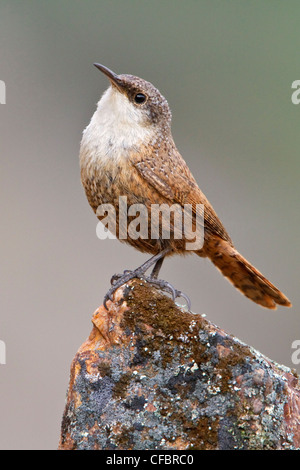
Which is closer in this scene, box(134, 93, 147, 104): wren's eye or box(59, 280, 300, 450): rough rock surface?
box(59, 280, 300, 450): rough rock surface

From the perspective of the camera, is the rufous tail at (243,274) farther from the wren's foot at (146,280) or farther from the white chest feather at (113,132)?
the white chest feather at (113,132)

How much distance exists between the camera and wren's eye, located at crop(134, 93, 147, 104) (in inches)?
172

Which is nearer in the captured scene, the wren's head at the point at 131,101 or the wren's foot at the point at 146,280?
the wren's foot at the point at 146,280

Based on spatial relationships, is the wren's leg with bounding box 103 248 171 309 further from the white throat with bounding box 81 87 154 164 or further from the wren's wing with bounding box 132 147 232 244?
the white throat with bounding box 81 87 154 164

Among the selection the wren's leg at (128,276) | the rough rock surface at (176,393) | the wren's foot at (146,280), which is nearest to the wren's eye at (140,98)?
the wren's leg at (128,276)

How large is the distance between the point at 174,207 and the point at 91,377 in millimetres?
1390

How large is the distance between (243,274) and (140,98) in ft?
4.63

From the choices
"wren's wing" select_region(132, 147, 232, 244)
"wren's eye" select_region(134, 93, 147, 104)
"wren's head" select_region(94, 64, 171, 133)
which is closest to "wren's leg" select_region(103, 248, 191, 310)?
"wren's wing" select_region(132, 147, 232, 244)

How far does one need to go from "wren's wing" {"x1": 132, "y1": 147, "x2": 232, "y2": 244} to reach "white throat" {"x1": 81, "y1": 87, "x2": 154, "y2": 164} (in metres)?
0.14

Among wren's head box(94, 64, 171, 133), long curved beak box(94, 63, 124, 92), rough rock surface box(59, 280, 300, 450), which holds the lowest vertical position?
rough rock surface box(59, 280, 300, 450)

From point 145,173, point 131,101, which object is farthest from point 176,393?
point 131,101

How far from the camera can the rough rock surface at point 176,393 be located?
308 centimetres

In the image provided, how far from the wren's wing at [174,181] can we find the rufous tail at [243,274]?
0.28ft
